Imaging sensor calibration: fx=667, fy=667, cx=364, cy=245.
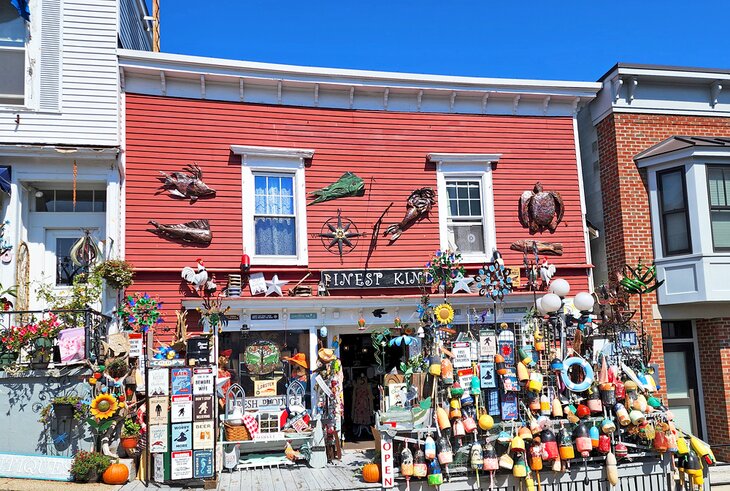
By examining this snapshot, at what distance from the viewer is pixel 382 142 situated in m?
14.1

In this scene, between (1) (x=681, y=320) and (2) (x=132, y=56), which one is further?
(1) (x=681, y=320)

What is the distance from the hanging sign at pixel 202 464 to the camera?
9.58m

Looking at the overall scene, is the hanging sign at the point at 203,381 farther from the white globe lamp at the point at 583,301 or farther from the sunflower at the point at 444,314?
the white globe lamp at the point at 583,301

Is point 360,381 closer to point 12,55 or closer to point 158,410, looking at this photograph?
point 158,410

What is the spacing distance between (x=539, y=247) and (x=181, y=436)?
8.34m

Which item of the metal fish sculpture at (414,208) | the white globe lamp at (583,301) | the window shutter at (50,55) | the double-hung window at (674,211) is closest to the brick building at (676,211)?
the double-hung window at (674,211)

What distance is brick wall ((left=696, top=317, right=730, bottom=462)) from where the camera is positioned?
13938 millimetres

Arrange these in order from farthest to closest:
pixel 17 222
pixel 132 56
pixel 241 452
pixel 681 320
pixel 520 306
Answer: pixel 681 320 < pixel 520 306 < pixel 132 56 < pixel 17 222 < pixel 241 452

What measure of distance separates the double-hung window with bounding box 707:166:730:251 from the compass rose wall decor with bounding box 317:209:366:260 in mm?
7295

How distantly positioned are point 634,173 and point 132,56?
34.4ft

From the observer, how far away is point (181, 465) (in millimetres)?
9539

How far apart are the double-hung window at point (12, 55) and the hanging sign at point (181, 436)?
6800mm

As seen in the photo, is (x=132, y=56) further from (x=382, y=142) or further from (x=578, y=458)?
(x=578, y=458)

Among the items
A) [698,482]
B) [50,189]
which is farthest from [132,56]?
[698,482]
